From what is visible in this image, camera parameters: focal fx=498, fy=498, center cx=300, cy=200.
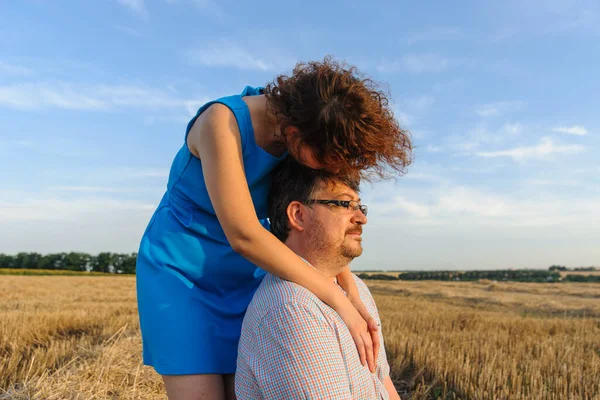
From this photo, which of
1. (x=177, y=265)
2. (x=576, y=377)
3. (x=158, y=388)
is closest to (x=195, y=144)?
(x=177, y=265)

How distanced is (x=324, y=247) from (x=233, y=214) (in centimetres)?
58

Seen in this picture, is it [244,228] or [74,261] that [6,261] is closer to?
[74,261]

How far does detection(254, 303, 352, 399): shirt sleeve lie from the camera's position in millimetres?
1880

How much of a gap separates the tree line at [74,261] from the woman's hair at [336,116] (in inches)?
2819

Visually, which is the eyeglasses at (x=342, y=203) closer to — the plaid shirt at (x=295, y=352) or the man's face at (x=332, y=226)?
the man's face at (x=332, y=226)

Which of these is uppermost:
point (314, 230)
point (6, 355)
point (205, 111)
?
point (205, 111)

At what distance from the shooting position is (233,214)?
207 centimetres

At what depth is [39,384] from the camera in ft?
13.5

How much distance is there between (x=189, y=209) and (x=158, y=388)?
256 cm

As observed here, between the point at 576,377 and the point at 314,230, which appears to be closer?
the point at 314,230

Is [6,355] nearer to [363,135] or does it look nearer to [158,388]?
[158,388]

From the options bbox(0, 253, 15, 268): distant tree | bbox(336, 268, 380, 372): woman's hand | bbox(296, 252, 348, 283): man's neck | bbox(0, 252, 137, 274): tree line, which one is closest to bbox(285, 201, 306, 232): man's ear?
bbox(296, 252, 348, 283): man's neck

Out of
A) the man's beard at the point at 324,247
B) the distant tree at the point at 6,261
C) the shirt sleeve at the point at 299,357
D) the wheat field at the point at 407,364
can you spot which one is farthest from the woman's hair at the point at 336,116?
the distant tree at the point at 6,261

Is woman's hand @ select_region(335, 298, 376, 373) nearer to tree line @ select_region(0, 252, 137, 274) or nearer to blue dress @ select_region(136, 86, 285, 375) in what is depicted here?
blue dress @ select_region(136, 86, 285, 375)
